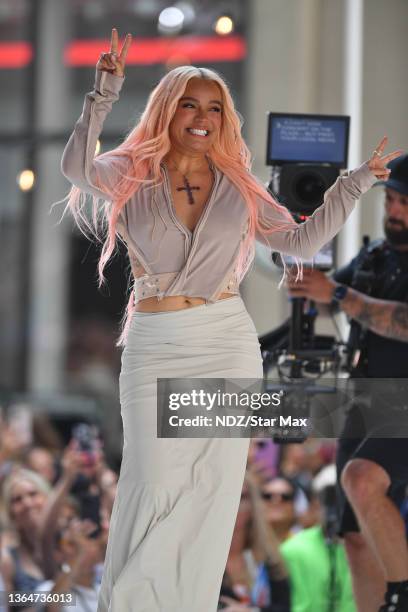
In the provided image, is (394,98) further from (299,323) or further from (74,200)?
(74,200)

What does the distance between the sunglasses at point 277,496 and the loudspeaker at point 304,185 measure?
6.74 ft

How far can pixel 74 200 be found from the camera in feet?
11.7

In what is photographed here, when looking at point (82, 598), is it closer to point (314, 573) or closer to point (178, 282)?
point (314, 573)

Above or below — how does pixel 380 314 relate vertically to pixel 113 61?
below

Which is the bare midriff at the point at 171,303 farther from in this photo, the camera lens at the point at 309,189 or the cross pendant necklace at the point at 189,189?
the camera lens at the point at 309,189

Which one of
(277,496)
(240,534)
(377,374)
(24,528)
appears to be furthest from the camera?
(277,496)

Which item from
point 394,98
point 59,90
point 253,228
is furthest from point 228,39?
point 253,228

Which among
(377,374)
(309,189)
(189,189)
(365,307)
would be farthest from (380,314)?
(189,189)

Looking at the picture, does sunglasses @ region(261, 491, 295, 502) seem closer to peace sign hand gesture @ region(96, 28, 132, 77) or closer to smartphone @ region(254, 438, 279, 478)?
smartphone @ region(254, 438, 279, 478)

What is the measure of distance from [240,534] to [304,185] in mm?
1926

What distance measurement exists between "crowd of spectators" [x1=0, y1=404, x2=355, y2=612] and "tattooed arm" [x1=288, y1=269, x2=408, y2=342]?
3.71 feet

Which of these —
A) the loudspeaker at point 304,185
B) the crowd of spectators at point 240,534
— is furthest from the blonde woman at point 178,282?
the crowd of spectators at point 240,534

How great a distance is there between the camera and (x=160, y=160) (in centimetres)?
358

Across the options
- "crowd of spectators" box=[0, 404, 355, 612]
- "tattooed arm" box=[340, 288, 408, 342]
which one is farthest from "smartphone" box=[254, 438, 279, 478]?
"tattooed arm" box=[340, 288, 408, 342]
